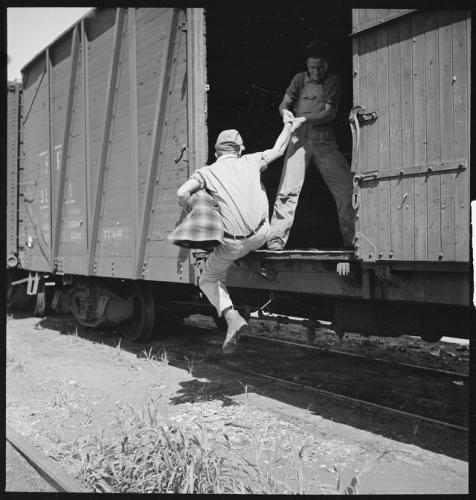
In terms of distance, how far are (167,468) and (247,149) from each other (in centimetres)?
549

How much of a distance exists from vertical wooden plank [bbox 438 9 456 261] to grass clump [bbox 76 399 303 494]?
66.2 inches

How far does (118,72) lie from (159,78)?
1150mm

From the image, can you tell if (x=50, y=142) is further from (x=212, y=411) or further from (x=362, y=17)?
(x=362, y=17)

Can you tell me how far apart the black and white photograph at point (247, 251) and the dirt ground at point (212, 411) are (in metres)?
0.03

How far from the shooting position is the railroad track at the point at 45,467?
332 cm

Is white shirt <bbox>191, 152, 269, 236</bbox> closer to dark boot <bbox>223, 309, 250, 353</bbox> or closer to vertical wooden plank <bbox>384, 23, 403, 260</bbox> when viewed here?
dark boot <bbox>223, 309, 250, 353</bbox>

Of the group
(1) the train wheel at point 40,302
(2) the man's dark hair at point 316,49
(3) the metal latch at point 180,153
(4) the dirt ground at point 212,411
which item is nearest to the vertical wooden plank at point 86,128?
(4) the dirt ground at point 212,411

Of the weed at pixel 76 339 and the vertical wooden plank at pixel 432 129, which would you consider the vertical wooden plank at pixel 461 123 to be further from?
the weed at pixel 76 339

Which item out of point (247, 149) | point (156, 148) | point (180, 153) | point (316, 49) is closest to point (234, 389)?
point (180, 153)

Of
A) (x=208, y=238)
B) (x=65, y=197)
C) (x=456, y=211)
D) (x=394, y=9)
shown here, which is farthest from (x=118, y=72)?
(x=456, y=211)

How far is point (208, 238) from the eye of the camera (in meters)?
4.18

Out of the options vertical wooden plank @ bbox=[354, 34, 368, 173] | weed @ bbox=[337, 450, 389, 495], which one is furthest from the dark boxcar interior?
weed @ bbox=[337, 450, 389, 495]

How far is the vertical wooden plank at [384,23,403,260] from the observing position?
12.2ft

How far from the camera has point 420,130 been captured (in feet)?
11.9
